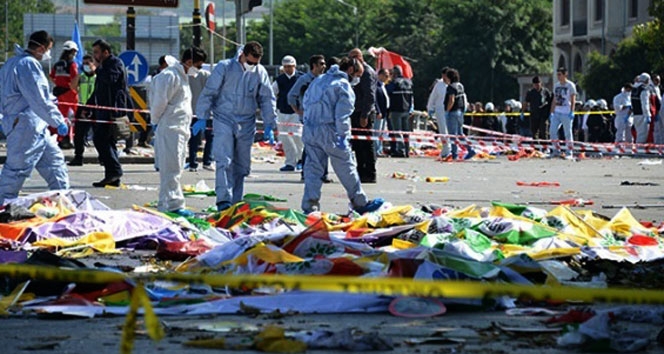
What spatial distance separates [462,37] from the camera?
9056 cm

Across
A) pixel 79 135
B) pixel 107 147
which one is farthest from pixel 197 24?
pixel 107 147

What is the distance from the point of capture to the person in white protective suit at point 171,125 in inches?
574

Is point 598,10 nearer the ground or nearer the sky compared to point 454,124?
nearer the sky

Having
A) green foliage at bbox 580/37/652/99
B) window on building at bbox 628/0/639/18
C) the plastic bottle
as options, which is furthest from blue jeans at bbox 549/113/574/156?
window on building at bbox 628/0/639/18

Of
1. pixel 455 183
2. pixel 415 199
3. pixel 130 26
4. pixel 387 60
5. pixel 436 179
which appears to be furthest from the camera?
pixel 387 60

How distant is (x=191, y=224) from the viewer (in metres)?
12.2

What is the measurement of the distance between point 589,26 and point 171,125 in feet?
213

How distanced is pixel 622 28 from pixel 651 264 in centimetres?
Answer: 6499

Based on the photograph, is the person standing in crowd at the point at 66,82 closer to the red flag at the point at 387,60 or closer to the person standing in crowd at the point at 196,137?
the person standing in crowd at the point at 196,137

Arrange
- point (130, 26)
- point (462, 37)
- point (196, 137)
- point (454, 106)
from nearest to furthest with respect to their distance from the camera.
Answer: point (196, 137)
point (130, 26)
point (454, 106)
point (462, 37)

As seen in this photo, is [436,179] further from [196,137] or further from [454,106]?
[454,106]

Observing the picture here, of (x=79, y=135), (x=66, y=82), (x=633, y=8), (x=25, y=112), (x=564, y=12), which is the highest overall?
(x=564, y=12)

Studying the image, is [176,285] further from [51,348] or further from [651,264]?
[651,264]

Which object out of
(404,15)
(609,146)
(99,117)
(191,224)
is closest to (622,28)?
(404,15)
